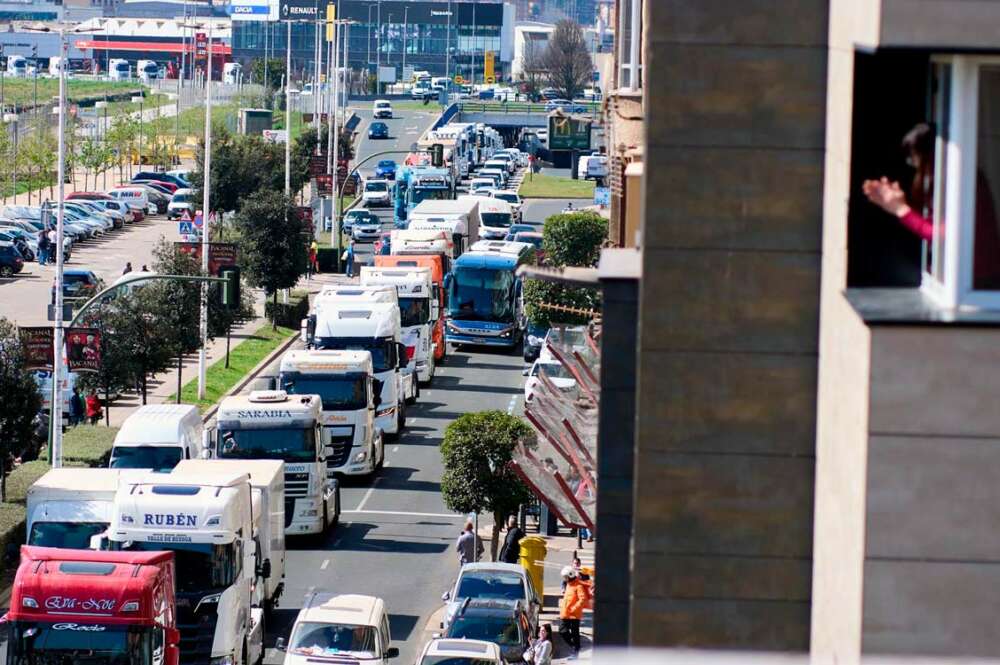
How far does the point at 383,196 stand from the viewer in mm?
98688

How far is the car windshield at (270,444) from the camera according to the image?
3369 centimetres

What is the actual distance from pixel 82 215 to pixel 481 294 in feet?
109

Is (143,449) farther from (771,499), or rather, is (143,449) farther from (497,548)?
(771,499)

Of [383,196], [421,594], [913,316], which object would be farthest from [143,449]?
[383,196]

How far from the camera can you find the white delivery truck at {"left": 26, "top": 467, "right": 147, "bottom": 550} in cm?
2597

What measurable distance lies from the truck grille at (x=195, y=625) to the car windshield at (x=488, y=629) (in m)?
3.60

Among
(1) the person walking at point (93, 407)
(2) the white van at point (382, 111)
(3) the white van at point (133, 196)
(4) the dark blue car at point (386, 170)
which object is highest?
(2) the white van at point (382, 111)

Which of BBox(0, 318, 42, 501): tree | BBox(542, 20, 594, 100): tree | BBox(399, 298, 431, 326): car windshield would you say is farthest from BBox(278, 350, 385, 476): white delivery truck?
BBox(542, 20, 594, 100): tree

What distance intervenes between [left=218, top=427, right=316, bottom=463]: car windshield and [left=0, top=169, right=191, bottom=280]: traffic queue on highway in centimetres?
2664

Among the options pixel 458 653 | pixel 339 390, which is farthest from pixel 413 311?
pixel 458 653

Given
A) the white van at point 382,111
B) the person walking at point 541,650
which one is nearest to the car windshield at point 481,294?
the person walking at point 541,650

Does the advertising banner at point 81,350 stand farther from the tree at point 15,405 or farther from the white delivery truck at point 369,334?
the white delivery truck at point 369,334

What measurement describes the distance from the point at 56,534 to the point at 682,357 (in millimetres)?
19083

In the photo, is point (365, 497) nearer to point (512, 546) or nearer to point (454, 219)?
point (512, 546)
